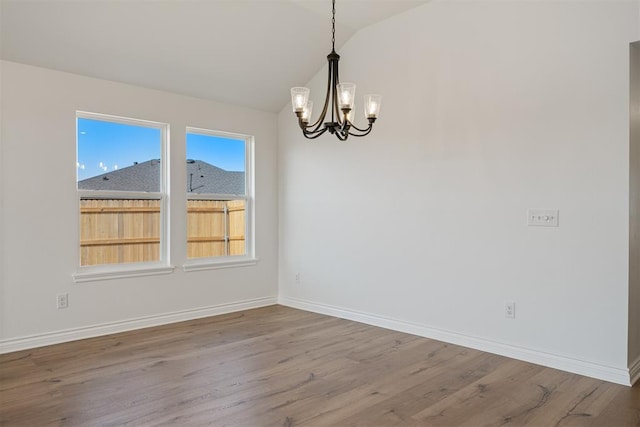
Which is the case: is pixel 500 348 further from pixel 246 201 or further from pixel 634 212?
pixel 246 201

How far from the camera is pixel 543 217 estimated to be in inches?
129

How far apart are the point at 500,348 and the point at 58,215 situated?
383cm

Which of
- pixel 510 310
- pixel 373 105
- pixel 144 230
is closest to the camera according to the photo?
pixel 373 105

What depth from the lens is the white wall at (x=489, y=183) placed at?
9.90 feet

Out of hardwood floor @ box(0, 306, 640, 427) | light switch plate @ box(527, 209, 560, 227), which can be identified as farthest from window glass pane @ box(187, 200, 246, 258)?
light switch plate @ box(527, 209, 560, 227)

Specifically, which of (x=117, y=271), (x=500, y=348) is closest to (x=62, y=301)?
(x=117, y=271)

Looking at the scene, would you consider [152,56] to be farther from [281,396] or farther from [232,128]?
[281,396]

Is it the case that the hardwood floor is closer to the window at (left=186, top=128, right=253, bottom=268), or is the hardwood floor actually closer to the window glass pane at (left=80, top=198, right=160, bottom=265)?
the window glass pane at (left=80, top=198, right=160, bottom=265)

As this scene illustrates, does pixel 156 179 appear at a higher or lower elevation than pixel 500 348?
higher

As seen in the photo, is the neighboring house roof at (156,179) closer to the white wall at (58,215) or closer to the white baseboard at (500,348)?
the white wall at (58,215)

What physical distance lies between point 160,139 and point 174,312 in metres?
1.78

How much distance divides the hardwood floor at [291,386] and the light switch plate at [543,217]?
1047mm

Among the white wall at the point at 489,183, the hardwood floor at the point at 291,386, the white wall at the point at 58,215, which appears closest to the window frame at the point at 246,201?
the white wall at the point at 58,215

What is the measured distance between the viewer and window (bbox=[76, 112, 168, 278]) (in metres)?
4.05
